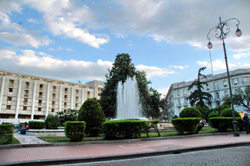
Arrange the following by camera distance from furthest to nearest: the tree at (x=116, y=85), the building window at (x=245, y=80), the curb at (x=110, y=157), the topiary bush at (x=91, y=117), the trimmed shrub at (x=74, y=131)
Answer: the building window at (x=245, y=80)
the tree at (x=116, y=85)
the topiary bush at (x=91, y=117)
the trimmed shrub at (x=74, y=131)
the curb at (x=110, y=157)

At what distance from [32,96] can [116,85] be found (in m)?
39.1

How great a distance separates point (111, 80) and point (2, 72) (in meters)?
42.7

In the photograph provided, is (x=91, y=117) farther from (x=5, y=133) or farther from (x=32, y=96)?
(x=32, y=96)

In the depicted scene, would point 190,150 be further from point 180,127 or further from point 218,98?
point 218,98

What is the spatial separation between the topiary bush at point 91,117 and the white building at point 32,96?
4732 centimetres

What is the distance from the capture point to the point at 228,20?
46.9 ft

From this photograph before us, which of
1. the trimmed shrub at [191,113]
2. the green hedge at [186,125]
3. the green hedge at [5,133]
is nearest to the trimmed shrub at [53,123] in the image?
the green hedge at [5,133]

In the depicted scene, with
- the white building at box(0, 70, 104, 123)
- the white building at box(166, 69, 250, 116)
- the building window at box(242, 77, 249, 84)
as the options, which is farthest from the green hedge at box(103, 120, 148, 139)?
the white building at box(0, 70, 104, 123)

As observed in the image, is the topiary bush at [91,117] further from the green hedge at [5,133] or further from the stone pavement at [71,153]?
the green hedge at [5,133]

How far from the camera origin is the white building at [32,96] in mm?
54188

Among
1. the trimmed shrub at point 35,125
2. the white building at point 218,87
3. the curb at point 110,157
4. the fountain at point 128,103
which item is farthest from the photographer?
the white building at point 218,87

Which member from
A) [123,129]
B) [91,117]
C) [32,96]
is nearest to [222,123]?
[123,129]

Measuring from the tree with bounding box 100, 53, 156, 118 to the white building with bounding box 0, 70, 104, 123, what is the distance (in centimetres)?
3501

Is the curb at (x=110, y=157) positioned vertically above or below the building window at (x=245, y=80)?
below
